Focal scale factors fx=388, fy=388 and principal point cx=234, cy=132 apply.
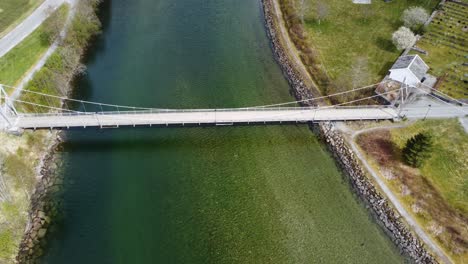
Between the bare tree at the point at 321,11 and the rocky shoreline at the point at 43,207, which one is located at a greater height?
the bare tree at the point at 321,11

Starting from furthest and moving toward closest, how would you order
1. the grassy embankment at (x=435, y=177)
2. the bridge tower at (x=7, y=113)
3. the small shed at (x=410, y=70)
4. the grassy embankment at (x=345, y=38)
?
1. the grassy embankment at (x=345, y=38)
2. the small shed at (x=410, y=70)
3. the bridge tower at (x=7, y=113)
4. the grassy embankment at (x=435, y=177)

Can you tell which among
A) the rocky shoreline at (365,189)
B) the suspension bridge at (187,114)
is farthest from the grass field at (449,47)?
the rocky shoreline at (365,189)

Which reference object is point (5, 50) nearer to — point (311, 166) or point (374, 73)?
point (311, 166)

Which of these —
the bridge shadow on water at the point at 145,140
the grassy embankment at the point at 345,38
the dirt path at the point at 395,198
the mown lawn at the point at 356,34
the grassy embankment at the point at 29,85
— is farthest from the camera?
the mown lawn at the point at 356,34

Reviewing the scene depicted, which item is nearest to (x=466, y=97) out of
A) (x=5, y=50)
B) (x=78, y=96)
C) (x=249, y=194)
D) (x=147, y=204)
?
(x=249, y=194)

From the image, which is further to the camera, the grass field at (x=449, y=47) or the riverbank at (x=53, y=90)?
the grass field at (x=449, y=47)

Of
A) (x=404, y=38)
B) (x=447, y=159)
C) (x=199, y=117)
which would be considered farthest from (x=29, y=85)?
(x=404, y=38)

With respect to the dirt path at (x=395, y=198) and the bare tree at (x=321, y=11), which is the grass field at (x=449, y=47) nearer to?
the dirt path at (x=395, y=198)
